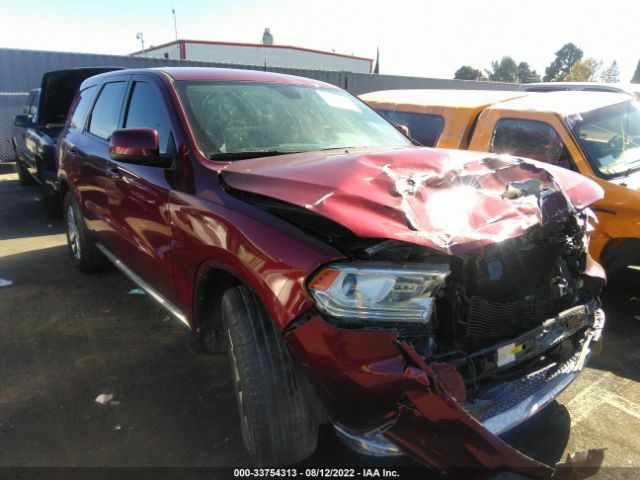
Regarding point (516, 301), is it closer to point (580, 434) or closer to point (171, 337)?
point (580, 434)

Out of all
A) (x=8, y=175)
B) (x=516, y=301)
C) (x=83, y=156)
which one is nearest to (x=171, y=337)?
(x=83, y=156)

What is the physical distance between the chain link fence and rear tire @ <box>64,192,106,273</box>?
881 centimetres

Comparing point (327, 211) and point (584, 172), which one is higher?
point (327, 211)

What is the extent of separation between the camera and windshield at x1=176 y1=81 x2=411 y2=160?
2711mm

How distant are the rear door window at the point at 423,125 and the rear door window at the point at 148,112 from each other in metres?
2.55

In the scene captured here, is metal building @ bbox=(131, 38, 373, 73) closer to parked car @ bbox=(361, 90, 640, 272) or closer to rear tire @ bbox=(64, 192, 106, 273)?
parked car @ bbox=(361, 90, 640, 272)

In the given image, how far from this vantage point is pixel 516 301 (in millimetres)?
2105

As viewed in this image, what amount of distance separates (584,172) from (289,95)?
2.50 meters

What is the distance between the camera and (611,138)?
14.1ft

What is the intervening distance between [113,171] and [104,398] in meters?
1.54

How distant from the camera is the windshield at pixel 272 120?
2711 millimetres

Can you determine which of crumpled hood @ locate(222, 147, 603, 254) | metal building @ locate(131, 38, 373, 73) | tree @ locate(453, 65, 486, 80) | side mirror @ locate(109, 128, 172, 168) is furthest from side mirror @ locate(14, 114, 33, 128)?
tree @ locate(453, 65, 486, 80)

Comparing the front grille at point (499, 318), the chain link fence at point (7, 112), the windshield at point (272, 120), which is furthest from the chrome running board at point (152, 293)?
the chain link fence at point (7, 112)

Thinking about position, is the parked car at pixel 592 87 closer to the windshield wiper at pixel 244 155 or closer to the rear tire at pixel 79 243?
the windshield wiper at pixel 244 155
